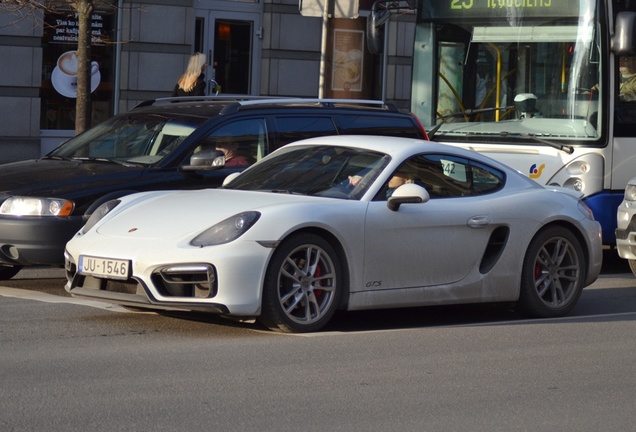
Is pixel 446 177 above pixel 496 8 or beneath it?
beneath

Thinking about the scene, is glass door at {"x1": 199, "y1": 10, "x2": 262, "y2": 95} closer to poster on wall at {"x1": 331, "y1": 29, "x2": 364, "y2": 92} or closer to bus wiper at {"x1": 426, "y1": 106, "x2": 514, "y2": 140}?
poster on wall at {"x1": 331, "y1": 29, "x2": 364, "y2": 92}

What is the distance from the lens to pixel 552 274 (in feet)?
32.9

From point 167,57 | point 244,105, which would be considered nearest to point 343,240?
point 244,105

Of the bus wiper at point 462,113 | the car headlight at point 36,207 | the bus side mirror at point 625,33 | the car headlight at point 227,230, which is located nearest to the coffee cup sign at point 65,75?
the bus wiper at point 462,113

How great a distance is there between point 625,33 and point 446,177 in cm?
426

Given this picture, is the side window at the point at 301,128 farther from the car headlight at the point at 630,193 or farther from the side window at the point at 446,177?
the car headlight at the point at 630,193

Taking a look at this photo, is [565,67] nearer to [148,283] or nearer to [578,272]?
[578,272]

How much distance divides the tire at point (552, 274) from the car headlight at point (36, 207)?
3.57 meters

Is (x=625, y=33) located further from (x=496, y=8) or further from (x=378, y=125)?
(x=378, y=125)

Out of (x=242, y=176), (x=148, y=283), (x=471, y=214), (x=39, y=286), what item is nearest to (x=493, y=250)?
(x=471, y=214)

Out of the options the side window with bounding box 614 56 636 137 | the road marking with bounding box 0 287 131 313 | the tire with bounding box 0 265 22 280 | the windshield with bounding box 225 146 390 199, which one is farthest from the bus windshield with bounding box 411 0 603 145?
the road marking with bounding box 0 287 131 313

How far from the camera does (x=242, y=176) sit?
389 inches

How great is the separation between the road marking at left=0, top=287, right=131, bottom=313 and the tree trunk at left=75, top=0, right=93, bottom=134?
5.84 metres

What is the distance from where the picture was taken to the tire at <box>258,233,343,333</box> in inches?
333
